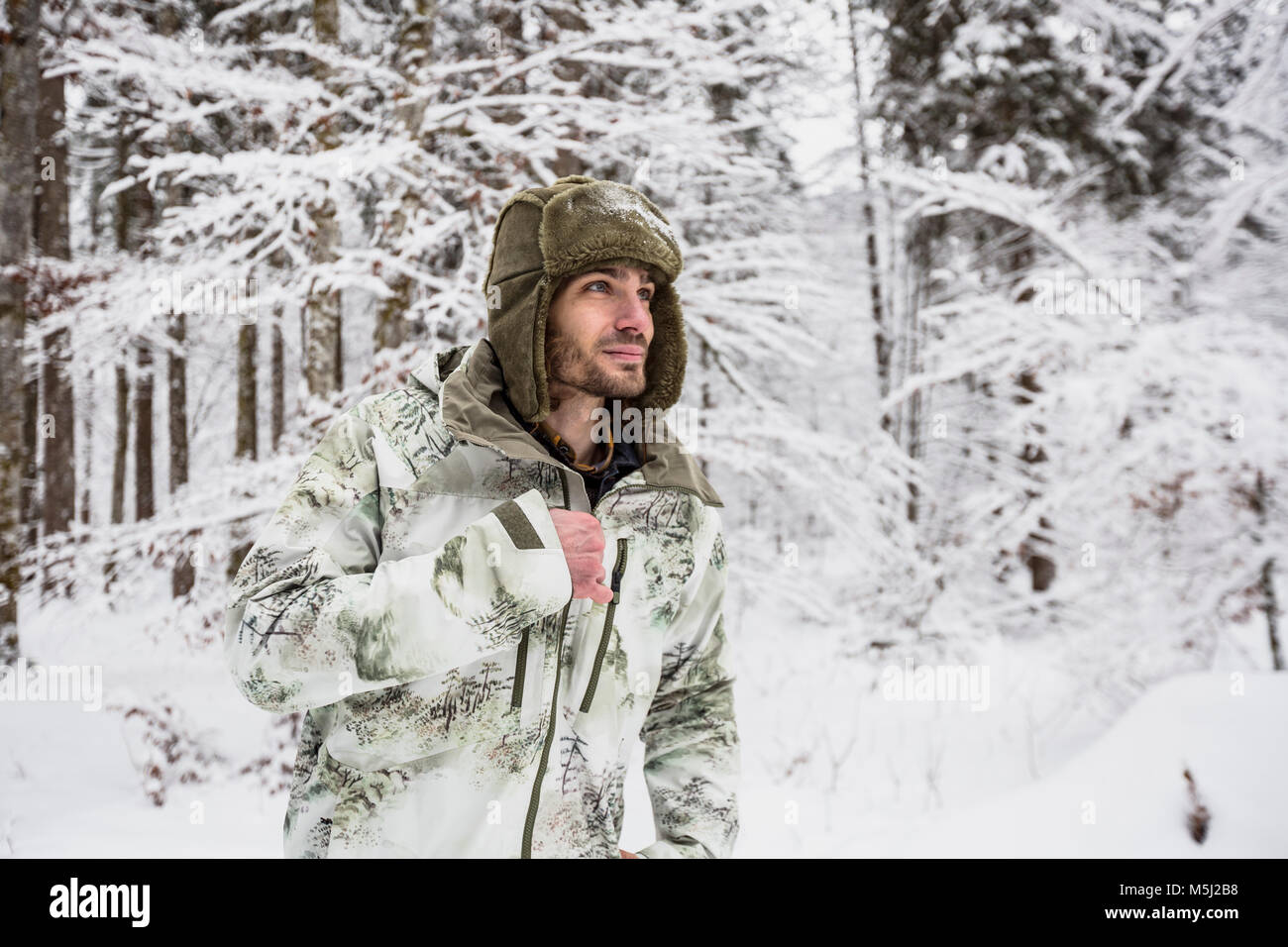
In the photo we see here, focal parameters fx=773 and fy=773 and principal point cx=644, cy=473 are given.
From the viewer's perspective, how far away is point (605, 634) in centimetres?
185

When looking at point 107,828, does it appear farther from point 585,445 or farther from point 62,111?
point 62,111

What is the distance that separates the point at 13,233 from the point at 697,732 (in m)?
7.12

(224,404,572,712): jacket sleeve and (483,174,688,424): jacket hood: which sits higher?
(483,174,688,424): jacket hood

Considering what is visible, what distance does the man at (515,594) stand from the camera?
145cm

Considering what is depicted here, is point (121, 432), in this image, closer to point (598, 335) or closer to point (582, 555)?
point (598, 335)

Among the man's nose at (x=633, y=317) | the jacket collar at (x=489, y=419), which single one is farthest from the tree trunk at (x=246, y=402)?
the man's nose at (x=633, y=317)

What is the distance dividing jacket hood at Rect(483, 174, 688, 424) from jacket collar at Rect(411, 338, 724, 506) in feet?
0.19

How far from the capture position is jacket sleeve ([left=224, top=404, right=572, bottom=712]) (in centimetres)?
142

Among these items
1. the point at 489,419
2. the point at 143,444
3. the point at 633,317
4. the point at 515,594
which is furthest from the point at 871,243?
the point at 143,444

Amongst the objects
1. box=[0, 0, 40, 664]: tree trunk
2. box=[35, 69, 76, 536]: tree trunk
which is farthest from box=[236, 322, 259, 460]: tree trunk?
box=[0, 0, 40, 664]: tree trunk

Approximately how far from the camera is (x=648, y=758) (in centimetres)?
214

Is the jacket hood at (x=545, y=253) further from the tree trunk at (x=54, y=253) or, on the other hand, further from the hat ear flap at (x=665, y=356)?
the tree trunk at (x=54, y=253)

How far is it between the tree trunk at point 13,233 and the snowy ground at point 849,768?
91 centimetres

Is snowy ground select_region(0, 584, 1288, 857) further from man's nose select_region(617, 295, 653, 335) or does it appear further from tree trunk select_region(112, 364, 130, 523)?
tree trunk select_region(112, 364, 130, 523)
